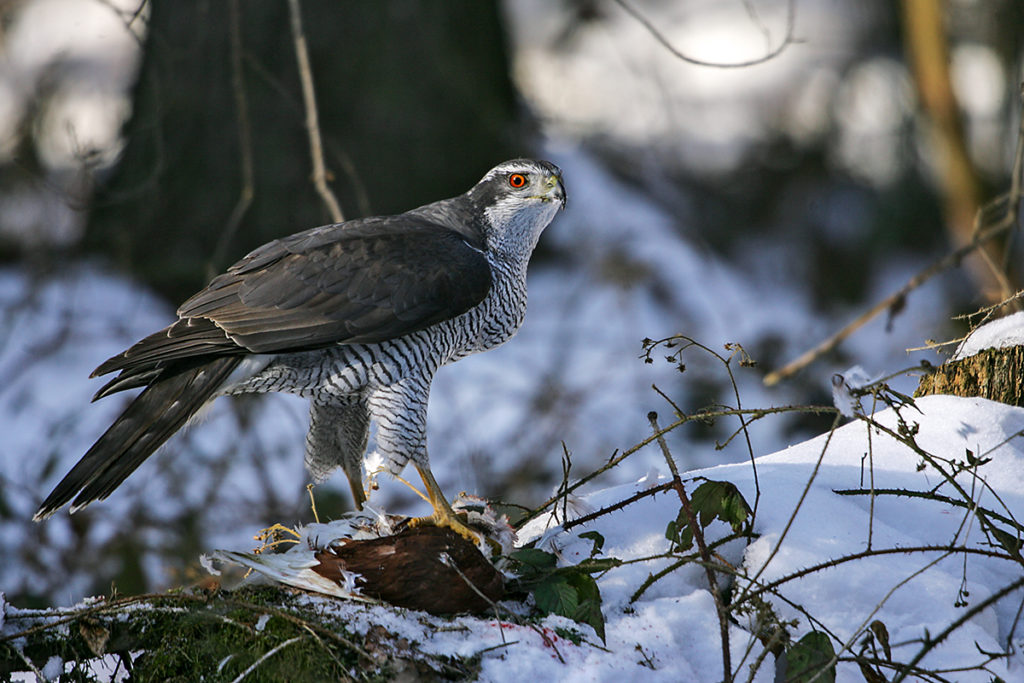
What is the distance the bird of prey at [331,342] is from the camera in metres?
2.68

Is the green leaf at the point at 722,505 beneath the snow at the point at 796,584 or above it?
above

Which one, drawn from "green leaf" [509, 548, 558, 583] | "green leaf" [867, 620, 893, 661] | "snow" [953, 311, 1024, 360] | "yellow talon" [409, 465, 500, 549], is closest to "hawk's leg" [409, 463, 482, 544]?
"yellow talon" [409, 465, 500, 549]

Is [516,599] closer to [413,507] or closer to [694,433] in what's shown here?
[413,507]

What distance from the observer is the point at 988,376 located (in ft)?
9.42

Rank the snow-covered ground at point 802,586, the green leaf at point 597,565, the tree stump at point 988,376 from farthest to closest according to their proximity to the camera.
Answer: the tree stump at point 988,376
the green leaf at point 597,565
the snow-covered ground at point 802,586

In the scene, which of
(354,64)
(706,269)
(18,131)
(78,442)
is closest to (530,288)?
(706,269)

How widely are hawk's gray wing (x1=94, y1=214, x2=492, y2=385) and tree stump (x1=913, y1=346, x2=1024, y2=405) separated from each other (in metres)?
1.49

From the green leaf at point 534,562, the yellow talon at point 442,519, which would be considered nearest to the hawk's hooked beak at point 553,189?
the yellow talon at point 442,519

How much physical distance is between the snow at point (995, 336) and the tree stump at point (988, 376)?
14mm

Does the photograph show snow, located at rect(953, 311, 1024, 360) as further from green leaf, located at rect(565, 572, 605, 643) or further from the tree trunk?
the tree trunk

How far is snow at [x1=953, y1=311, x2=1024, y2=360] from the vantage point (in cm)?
281

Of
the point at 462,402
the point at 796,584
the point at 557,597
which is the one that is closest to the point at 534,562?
the point at 557,597

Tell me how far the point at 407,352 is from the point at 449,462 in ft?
8.84

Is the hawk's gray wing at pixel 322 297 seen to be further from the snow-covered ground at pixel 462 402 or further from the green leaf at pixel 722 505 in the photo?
the snow-covered ground at pixel 462 402
